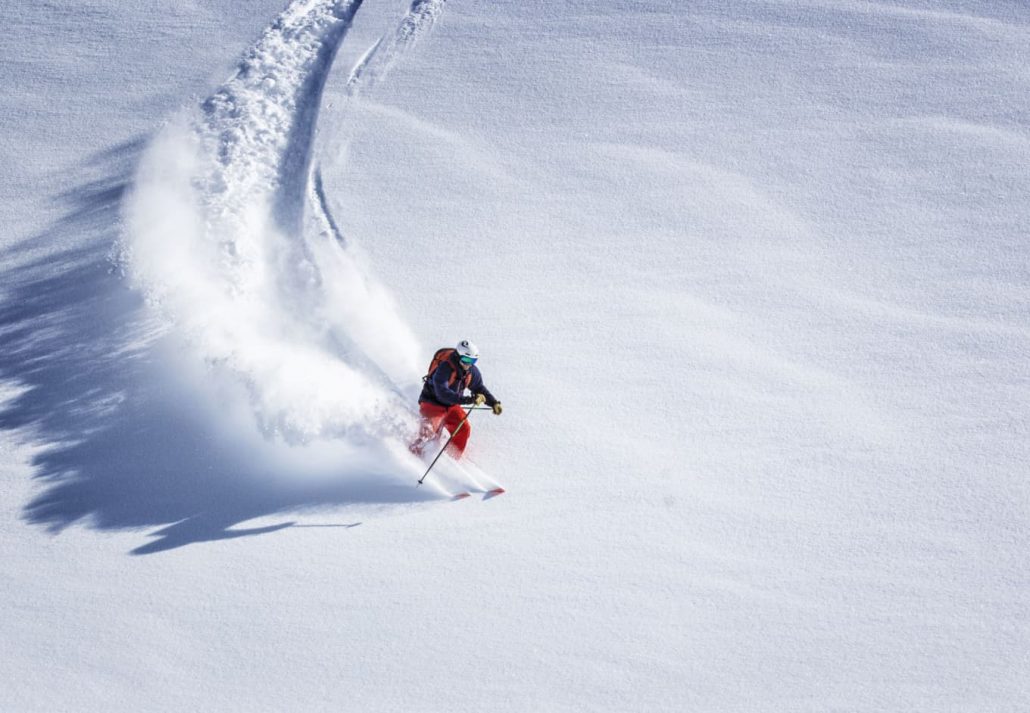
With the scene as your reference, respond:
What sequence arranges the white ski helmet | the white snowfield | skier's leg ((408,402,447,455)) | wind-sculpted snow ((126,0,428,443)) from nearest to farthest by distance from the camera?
the white snowfield
the white ski helmet
skier's leg ((408,402,447,455))
wind-sculpted snow ((126,0,428,443))

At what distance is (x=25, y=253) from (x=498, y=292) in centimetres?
493

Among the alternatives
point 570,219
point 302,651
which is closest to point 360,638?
point 302,651

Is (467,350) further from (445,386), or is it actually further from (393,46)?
(393,46)

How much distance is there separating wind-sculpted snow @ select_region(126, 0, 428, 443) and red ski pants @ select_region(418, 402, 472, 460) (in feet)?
0.69

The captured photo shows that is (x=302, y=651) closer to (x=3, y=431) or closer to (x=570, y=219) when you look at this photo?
(x=3, y=431)

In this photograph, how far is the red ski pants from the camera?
26.7 feet

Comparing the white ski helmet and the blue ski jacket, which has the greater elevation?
the white ski helmet

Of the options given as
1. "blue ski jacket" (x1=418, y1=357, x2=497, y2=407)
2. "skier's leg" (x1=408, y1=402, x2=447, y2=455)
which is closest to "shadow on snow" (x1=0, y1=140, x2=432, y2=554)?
"skier's leg" (x1=408, y1=402, x2=447, y2=455)

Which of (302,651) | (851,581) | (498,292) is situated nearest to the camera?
(302,651)

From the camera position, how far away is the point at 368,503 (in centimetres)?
782

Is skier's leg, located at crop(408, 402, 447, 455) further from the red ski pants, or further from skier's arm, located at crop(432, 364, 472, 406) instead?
skier's arm, located at crop(432, 364, 472, 406)

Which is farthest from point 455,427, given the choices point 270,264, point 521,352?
point 270,264

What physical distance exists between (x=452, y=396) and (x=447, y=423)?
27 centimetres

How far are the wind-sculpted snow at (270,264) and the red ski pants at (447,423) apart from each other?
0.21 metres
